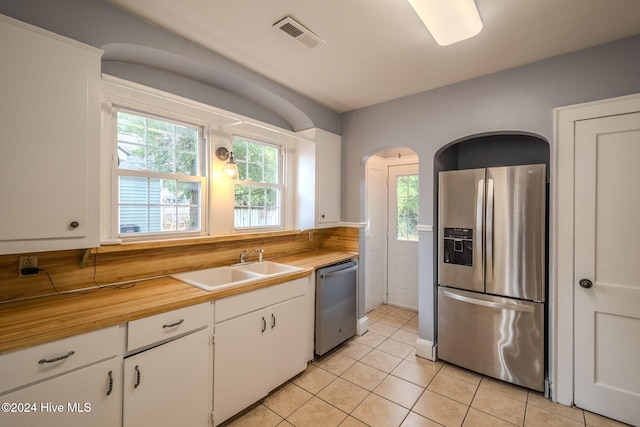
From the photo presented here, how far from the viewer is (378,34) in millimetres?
1907

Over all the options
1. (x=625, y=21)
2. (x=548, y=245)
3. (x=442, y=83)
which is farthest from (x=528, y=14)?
(x=548, y=245)

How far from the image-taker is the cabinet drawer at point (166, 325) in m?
1.45

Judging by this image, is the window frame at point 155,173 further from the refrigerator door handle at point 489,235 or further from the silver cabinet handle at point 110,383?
the refrigerator door handle at point 489,235

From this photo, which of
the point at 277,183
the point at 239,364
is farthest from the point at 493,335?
the point at 277,183

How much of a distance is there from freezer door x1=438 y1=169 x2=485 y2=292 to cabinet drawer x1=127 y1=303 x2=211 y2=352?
2.09 meters

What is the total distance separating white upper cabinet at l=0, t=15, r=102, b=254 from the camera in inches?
50.9

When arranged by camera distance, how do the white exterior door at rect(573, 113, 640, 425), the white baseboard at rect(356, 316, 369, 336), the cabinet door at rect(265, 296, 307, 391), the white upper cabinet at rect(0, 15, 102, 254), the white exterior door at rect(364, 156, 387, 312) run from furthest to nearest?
the white exterior door at rect(364, 156, 387, 312) → the white baseboard at rect(356, 316, 369, 336) → the cabinet door at rect(265, 296, 307, 391) → the white exterior door at rect(573, 113, 640, 425) → the white upper cabinet at rect(0, 15, 102, 254)

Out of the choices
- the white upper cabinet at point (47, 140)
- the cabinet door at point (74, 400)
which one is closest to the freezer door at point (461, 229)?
the cabinet door at point (74, 400)

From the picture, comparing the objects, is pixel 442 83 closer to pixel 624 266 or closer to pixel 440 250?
pixel 440 250

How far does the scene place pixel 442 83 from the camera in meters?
2.63

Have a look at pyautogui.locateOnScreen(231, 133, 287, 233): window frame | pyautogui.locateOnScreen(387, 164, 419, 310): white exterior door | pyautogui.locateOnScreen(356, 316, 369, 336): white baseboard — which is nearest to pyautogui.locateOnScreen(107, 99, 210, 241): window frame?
pyautogui.locateOnScreen(231, 133, 287, 233): window frame

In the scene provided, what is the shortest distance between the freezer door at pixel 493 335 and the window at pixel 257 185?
191cm

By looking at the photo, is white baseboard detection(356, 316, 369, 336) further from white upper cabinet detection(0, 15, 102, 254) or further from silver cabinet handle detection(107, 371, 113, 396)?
white upper cabinet detection(0, 15, 102, 254)

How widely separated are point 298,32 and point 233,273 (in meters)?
1.95
